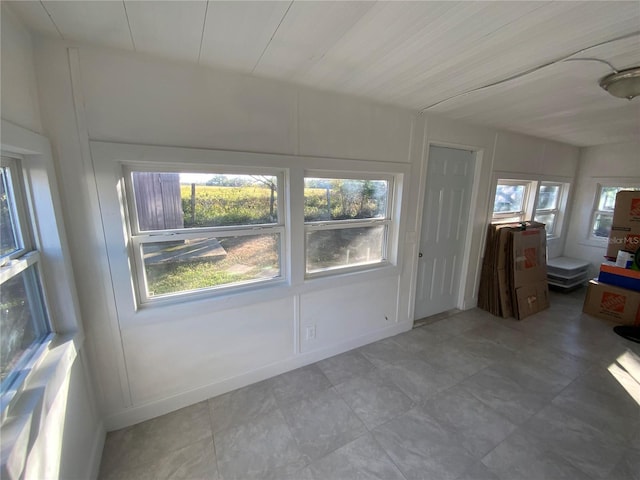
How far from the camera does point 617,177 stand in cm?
378

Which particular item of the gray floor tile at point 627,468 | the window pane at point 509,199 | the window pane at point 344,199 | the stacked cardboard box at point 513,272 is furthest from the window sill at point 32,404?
the window pane at point 509,199

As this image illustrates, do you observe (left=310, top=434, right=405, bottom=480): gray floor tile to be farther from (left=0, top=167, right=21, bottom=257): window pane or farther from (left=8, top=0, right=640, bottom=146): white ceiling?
(left=8, top=0, right=640, bottom=146): white ceiling

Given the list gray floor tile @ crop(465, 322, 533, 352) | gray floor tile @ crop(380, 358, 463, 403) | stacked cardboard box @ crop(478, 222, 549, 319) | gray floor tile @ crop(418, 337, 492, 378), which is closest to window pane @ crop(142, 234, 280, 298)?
gray floor tile @ crop(380, 358, 463, 403)

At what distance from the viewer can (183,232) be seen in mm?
1646

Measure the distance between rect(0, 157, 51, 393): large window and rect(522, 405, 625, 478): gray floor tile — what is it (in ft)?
9.18

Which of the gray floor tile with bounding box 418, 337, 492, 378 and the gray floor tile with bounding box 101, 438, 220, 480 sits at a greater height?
the gray floor tile with bounding box 418, 337, 492, 378

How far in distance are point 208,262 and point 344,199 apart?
48.3 inches

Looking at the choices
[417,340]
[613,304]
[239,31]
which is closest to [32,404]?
[239,31]

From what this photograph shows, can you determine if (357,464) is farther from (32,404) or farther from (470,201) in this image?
(470,201)

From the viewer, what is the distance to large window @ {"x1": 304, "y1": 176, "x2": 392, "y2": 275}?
2123mm

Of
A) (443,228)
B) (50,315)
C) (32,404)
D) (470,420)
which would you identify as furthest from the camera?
(443,228)

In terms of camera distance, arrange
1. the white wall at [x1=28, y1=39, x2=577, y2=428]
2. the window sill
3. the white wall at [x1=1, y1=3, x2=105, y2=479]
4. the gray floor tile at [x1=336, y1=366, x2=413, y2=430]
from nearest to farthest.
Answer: the window sill
the white wall at [x1=1, y1=3, x2=105, y2=479]
the white wall at [x1=28, y1=39, x2=577, y2=428]
the gray floor tile at [x1=336, y1=366, x2=413, y2=430]

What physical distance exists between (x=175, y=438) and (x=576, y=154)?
6.15 m

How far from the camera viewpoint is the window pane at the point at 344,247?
221 cm
